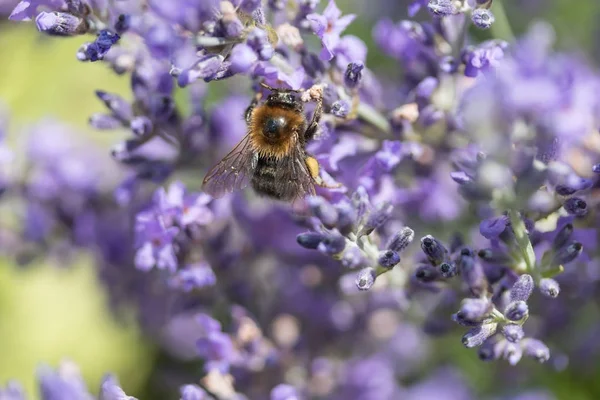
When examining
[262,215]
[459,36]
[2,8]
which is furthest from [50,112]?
[459,36]

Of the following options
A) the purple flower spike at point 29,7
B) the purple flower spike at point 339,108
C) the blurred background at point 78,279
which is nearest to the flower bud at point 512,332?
the purple flower spike at point 339,108

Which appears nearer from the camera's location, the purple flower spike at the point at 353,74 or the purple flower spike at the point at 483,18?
the purple flower spike at the point at 483,18

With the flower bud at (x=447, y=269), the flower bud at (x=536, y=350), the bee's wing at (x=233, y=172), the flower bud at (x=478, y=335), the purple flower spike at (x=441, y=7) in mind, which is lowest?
the flower bud at (x=536, y=350)

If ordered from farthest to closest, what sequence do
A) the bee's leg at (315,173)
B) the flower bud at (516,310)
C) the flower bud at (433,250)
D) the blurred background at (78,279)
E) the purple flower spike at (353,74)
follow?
the blurred background at (78,279) < the bee's leg at (315,173) < the purple flower spike at (353,74) < the flower bud at (433,250) < the flower bud at (516,310)

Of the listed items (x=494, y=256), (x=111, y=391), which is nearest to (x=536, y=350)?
(x=494, y=256)

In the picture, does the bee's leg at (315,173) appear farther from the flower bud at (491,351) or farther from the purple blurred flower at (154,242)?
the flower bud at (491,351)

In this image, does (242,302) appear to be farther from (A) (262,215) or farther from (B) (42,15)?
(B) (42,15)

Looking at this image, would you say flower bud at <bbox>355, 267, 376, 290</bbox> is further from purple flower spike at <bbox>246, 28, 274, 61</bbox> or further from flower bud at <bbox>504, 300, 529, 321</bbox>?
purple flower spike at <bbox>246, 28, 274, 61</bbox>
